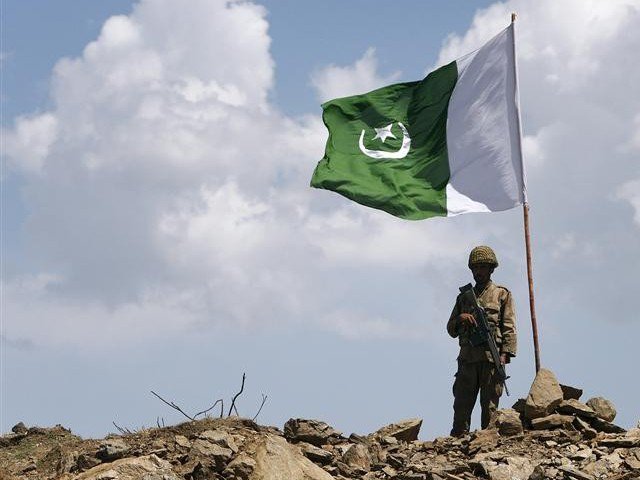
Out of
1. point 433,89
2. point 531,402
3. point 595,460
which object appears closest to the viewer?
point 595,460

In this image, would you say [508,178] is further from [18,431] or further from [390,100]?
[18,431]

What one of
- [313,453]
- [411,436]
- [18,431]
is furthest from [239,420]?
[18,431]

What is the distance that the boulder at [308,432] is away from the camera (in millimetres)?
13500

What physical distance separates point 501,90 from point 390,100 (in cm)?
197

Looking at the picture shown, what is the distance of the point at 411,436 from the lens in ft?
47.2

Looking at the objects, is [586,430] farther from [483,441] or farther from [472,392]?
[472,392]

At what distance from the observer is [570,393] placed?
14.5 meters

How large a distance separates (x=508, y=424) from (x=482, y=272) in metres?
2.16

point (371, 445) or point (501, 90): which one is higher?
point (501, 90)

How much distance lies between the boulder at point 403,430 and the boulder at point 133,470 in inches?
133

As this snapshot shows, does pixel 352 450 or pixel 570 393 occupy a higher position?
pixel 570 393

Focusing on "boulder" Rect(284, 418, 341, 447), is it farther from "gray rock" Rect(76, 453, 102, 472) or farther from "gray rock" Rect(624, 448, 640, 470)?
"gray rock" Rect(624, 448, 640, 470)

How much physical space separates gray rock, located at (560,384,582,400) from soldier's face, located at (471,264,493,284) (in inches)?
70.7

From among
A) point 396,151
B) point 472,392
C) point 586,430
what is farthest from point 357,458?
point 396,151
